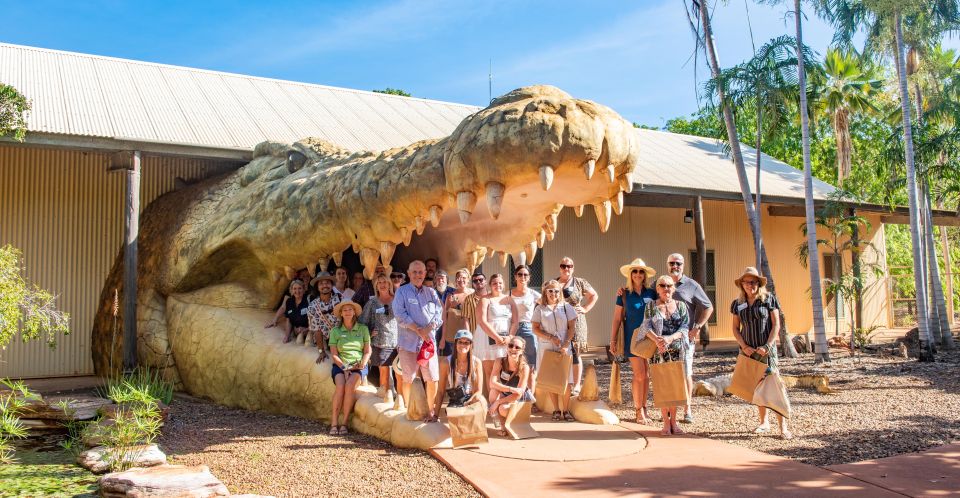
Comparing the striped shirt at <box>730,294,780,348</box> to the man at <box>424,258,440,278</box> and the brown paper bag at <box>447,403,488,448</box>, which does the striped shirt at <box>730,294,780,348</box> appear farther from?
the man at <box>424,258,440,278</box>

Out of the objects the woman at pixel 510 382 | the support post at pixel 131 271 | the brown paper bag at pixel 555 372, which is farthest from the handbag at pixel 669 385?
the support post at pixel 131 271

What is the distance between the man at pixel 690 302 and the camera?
5.69 meters

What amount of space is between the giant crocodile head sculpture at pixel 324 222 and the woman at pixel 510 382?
686 millimetres

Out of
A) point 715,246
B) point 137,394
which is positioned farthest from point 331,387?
point 715,246

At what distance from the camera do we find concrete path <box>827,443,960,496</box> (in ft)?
12.7

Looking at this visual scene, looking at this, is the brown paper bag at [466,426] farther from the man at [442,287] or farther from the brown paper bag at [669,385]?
the brown paper bag at [669,385]

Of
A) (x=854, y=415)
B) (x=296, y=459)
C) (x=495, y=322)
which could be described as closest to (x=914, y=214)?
(x=854, y=415)

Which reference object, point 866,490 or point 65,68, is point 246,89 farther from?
point 866,490

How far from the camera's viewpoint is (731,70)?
34.2 feet

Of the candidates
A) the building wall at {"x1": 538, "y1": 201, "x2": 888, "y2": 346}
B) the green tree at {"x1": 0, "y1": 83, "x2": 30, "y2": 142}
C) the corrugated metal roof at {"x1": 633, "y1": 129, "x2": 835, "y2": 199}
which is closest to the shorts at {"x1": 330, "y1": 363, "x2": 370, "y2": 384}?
the green tree at {"x1": 0, "y1": 83, "x2": 30, "y2": 142}

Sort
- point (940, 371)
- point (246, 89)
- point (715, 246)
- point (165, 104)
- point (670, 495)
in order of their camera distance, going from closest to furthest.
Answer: point (670, 495) < point (940, 371) < point (165, 104) < point (246, 89) < point (715, 246)

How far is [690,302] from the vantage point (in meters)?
6.11

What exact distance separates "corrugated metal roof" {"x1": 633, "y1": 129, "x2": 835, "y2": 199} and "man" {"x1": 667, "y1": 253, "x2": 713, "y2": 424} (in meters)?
4.83

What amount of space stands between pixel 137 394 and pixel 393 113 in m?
9.00
